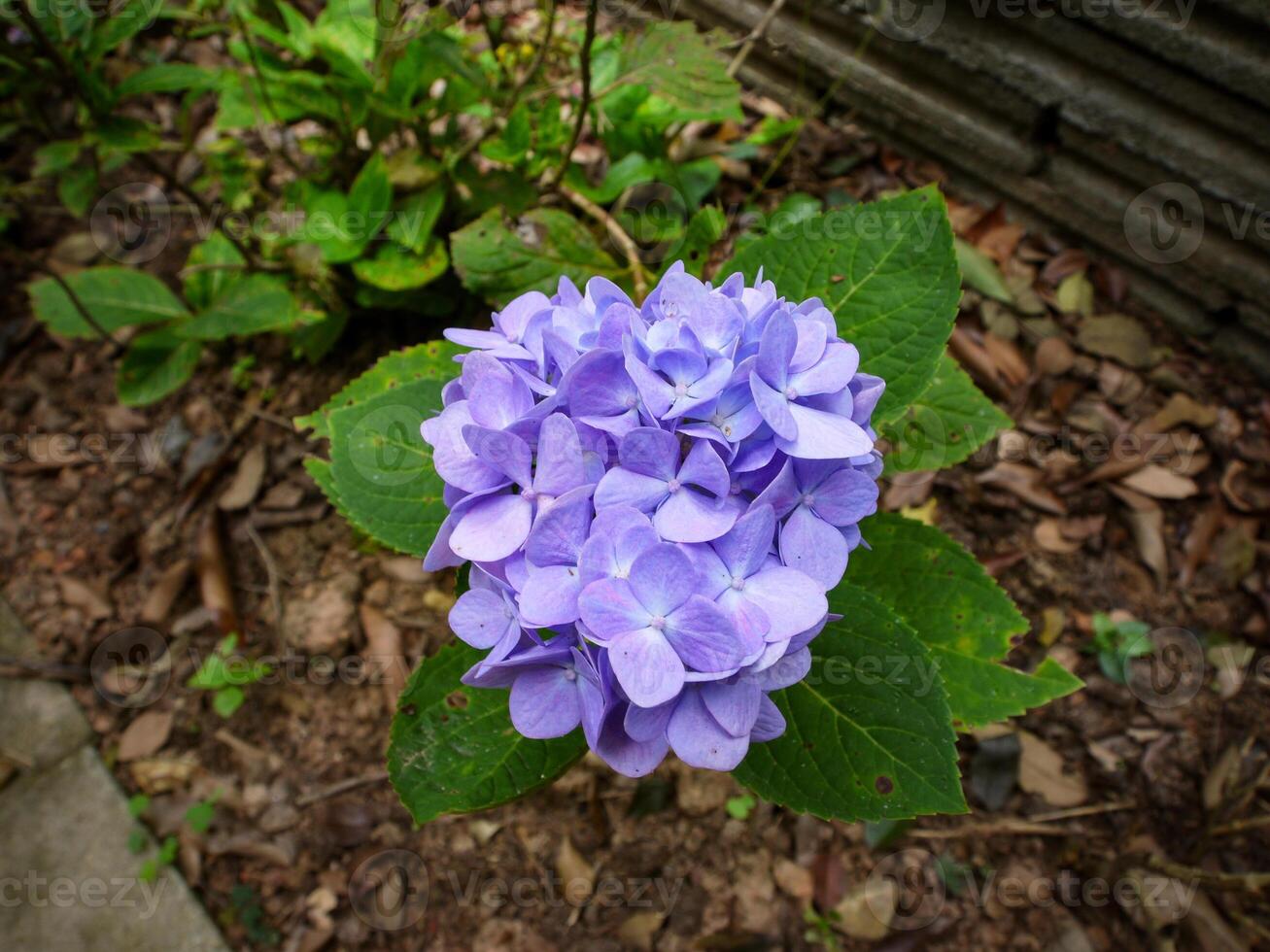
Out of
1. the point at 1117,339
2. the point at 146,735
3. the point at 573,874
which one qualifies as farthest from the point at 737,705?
the point at 1117,339

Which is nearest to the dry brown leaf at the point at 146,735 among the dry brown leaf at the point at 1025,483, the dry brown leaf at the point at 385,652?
the dry brown leaf at the point at 385,652

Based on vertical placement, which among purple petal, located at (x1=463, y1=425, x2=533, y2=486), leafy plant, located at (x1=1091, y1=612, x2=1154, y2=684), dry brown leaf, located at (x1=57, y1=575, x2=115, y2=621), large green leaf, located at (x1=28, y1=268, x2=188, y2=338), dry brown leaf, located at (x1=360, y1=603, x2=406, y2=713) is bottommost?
dry brown leaf, located at (x1=57, y1=575, x2=115, y2=621)

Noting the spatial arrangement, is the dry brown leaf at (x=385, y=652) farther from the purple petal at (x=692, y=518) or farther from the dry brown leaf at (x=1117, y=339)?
the dry brown leaf at (x=1117, y=339)

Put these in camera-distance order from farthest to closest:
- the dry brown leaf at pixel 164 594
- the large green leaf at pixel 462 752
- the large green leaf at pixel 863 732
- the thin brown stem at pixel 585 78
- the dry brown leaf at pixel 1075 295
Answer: the dry brown leaf at pixel 1075 295, the dry brown leaf at pixel 164 594, the thin brown stem at pixel 585 78, the large green leaf at pixel 462 752, the large green leaf at pixel 863 732

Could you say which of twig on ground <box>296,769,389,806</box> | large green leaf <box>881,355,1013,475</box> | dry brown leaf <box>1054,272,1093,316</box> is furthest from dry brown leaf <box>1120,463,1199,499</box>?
twig on ground <box>296,769,389,806</box>

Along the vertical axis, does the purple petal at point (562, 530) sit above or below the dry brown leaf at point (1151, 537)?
above

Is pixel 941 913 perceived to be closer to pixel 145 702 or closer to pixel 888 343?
pixel 888 343

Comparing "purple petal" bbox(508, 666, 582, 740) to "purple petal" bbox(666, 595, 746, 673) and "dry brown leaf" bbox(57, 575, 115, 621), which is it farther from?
"dry brown leaf" bbox(57, 575, 115, 621)
